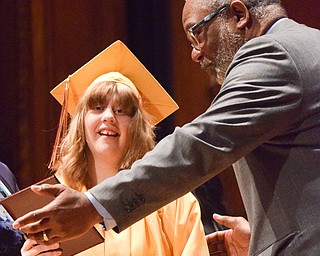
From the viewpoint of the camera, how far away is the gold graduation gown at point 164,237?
264 centimetres

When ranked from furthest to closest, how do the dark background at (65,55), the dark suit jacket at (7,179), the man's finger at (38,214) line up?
the dark background at (65,55) → the dark suit jacket at (7,179) → the man's finger at (38,214)

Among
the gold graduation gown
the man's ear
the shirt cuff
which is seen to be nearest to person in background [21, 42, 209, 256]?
the gold graduation gown

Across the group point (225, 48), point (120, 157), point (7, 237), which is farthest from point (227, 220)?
point (7, 237)

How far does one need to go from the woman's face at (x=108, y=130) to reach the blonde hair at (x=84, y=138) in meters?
0.02

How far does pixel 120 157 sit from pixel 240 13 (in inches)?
39.4

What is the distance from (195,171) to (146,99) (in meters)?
1.50

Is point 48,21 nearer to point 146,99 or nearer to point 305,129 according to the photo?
point 146,99

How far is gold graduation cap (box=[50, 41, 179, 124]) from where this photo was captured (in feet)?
9.95

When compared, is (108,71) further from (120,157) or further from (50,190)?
(50,190)

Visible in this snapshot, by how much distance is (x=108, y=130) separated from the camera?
9.18 ft

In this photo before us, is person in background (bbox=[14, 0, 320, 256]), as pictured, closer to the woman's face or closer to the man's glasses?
the man's glasses

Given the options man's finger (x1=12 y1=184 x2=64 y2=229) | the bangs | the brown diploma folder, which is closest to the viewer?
man's finger (x1=12 y1=184 x2=64 y2=229)

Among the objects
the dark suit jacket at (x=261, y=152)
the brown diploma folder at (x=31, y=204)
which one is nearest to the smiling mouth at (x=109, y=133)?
the brown diploma folder at (x=31, y=204)

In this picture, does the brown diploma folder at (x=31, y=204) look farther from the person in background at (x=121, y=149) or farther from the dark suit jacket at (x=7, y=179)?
the dark suit jacket at (x=7, y=179)
